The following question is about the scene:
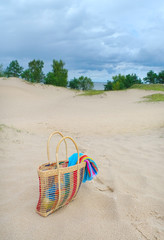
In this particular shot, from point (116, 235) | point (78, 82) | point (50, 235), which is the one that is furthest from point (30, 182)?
point (78, 82)

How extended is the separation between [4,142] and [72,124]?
3.95 metres

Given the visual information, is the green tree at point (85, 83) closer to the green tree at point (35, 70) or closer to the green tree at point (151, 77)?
the green tree at point (35, 70)

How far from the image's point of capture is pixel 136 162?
353 cm

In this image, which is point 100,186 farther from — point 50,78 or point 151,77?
point 50,78

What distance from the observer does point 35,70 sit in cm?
2442

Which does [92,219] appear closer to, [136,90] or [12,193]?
[12,193]

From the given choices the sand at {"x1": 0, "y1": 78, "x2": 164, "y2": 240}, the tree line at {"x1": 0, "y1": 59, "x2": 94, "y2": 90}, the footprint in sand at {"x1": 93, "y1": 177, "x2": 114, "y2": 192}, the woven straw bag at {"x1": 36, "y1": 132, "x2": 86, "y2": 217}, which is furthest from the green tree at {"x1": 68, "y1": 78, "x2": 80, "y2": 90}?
the woven straw bag at {"x1": 36, "y1": 132, "x2": 86, "y2": 217}

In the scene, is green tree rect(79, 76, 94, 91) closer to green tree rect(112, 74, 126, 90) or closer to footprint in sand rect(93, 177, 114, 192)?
green tree rect(112, 74, 126, 90)

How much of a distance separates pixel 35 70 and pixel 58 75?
8.98ft

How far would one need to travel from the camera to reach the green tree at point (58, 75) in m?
24.6

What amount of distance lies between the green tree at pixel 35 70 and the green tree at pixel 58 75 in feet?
3.55

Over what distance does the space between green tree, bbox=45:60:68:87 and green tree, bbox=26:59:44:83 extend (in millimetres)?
1082

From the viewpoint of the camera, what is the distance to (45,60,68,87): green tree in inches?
969

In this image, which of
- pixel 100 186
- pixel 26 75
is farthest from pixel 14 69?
pixel 100 186
